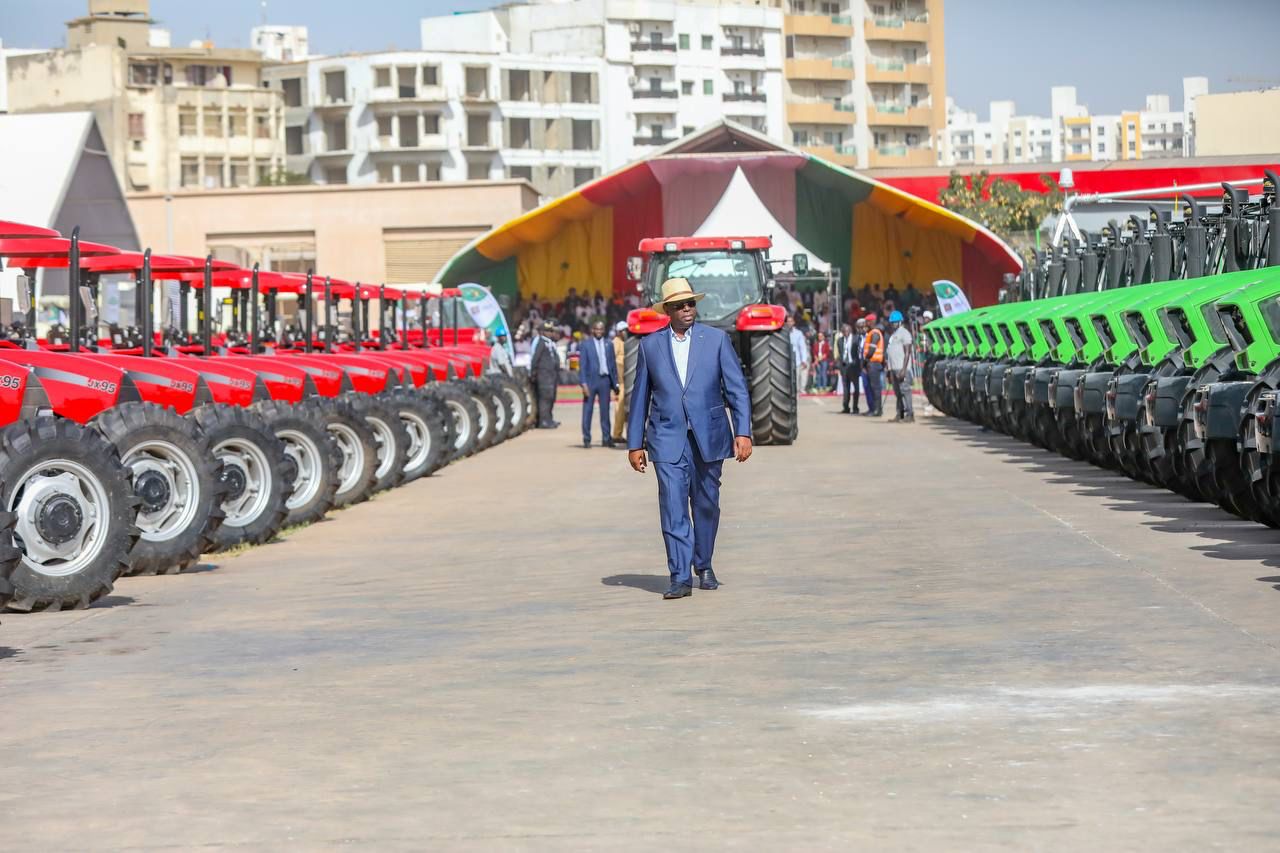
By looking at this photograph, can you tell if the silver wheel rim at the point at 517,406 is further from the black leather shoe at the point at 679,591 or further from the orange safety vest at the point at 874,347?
the black leather shoe at the point at 679,591

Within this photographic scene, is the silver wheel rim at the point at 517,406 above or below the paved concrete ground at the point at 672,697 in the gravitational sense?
above

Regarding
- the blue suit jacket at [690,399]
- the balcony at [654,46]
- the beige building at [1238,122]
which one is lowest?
the blue suit jacket at [690,399]

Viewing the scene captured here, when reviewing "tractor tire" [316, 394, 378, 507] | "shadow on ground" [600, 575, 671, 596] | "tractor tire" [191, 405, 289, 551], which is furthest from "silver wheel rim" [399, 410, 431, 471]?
"shadow on ground" [600, 575, 671, 596]

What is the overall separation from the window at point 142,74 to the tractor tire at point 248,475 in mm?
112674

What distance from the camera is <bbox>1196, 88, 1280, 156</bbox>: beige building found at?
9200 centimetres

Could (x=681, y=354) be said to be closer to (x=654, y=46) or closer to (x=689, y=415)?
(x=689, y=415)

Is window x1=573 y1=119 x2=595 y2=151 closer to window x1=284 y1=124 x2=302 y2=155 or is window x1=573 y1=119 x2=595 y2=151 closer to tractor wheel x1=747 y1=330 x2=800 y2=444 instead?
window x1=284 y1=124 x2=302 y2=155

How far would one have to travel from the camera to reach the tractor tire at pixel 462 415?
25781 millimetres

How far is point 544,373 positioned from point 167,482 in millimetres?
21102

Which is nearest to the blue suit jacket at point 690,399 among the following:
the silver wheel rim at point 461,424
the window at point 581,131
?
the silver wheel rim at point 461,424

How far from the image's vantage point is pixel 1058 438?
2355 cm

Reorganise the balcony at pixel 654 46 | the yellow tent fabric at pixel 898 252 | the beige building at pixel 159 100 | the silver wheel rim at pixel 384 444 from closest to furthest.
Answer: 1. the silver wheel rim at pixel 384 444
2. the yellow tent fabric at pixel 898 252
3. the beige building at pixel 159 100
4. the balcony at pixel 654 46

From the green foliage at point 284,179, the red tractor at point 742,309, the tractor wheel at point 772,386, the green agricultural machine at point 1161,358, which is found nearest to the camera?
the green agricultural machine at point 1161,358

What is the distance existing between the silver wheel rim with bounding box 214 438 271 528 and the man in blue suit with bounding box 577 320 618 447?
1425 cm
